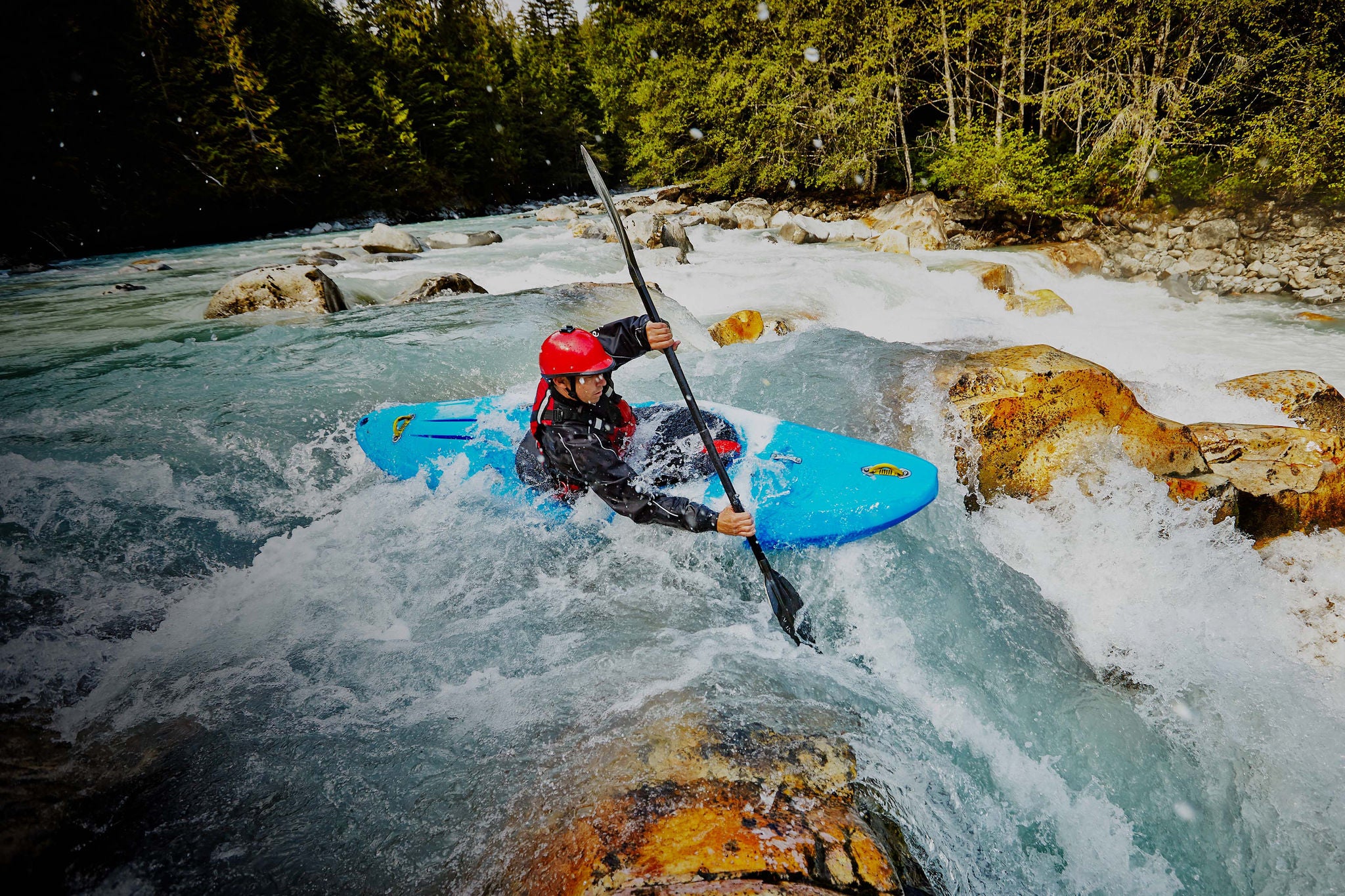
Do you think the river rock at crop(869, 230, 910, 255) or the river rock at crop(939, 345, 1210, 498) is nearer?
the river rock at crop(939, 345, 1210, 498)

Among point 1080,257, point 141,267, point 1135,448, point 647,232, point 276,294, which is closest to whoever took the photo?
point 1135,448

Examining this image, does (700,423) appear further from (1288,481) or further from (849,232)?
(849,232)

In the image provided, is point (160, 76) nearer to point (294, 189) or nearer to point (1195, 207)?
point (294, 189)

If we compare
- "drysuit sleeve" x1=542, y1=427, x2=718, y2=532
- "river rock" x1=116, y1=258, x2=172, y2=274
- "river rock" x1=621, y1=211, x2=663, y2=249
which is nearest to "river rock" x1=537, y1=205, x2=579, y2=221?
"river rock" x1=621, y1=211, x2=663, y2=249

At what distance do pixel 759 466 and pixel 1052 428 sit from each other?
6.15 ft

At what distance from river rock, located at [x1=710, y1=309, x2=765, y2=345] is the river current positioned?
5.22 feet

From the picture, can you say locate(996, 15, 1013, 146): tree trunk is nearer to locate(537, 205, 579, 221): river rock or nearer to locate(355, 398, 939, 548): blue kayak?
locate(355, 398, 939, 548): blue kayak

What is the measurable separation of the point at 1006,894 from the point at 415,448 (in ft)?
12.6

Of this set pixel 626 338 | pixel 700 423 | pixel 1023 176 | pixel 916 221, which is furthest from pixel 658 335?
pixel 1023 176

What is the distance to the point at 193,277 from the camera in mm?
10375

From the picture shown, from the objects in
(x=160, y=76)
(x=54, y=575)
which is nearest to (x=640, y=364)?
(x=54, y=575)

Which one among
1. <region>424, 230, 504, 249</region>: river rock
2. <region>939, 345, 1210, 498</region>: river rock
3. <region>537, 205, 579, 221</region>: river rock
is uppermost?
A: <region>537, 205, 579, 221</region>: river rock

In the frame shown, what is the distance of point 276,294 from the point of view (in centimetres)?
735

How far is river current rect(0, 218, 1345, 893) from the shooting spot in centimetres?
183
